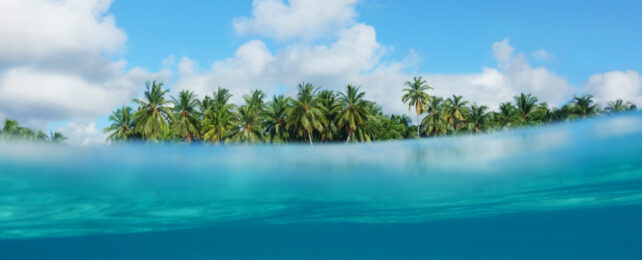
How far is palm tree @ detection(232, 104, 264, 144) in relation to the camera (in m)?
40.8

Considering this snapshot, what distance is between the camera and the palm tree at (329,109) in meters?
43.6

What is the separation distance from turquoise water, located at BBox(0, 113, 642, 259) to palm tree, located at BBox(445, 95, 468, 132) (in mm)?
38924

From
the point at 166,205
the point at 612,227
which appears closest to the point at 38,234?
the point at 166,205

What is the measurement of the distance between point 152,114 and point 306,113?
13746mm

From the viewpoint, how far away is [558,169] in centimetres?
1205

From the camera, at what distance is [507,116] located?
57969 mm

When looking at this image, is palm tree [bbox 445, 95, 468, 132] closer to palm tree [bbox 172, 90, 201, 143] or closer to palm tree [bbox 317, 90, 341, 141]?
palm tree [bbox 317, 90, 341, 141]

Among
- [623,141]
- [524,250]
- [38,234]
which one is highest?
[623,141]

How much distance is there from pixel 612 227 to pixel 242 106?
31.4 m

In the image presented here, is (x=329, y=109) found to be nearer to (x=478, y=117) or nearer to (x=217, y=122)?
(x=217, y=122)

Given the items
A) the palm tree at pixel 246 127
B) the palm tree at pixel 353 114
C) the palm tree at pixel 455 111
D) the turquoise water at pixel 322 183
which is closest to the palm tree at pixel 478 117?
the palm tree at pixel 455 111

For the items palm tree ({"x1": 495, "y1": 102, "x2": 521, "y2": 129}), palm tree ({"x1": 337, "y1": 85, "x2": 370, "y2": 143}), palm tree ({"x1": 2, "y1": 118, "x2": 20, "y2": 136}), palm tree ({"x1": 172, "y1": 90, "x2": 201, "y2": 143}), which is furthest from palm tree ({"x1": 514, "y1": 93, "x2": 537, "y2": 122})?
palm tree ({"x1": 2, "y1": 118, "x2": 20, "y2": 136})

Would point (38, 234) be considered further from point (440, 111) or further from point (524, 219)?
point (440, 111)

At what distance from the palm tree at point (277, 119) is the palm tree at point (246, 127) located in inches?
62.5
